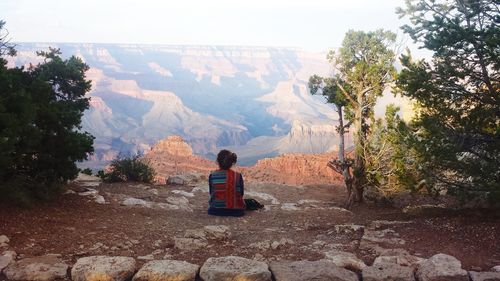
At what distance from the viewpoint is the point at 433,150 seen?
7957mm

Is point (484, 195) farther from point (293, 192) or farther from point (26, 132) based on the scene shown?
point (293, 192)

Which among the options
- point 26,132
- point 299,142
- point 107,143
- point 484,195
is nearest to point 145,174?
point 26,132

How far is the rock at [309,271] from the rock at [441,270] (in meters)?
0.80

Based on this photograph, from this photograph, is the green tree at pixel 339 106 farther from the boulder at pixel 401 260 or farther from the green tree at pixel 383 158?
the boulder at pixel 401 260

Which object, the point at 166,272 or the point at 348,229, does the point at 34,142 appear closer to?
the point at 166,272

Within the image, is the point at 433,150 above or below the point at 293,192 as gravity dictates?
above

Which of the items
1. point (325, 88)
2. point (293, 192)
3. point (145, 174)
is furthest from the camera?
point (293, 192)

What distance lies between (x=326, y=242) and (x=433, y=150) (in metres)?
2.56

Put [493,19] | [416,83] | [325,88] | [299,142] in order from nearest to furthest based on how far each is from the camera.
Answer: [493,19] < [416,83] < [325,88] < [299,142]

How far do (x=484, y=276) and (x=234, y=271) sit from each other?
9.36 feet

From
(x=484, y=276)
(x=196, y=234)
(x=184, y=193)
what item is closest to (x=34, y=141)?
(x=196, y=234)

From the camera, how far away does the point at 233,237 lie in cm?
727

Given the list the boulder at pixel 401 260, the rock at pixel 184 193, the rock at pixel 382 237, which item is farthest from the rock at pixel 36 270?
the rock at pixel 184 193

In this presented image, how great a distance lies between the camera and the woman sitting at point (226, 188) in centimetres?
945
